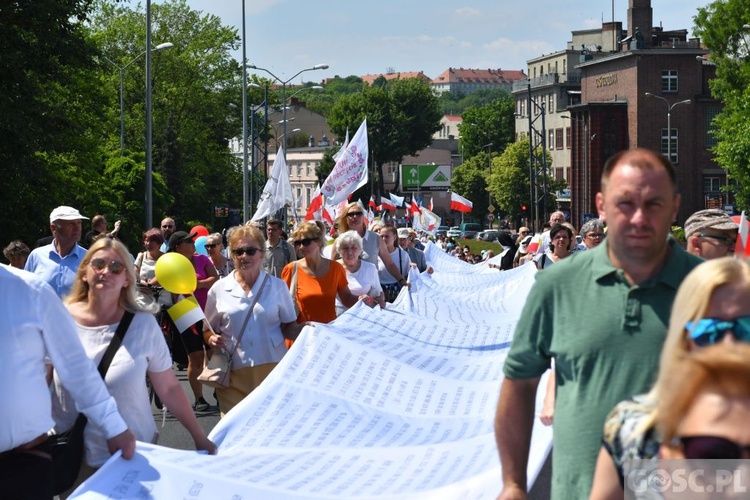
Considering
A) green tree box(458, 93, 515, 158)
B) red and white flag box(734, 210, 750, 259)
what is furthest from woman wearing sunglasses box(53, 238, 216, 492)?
green tree box(458, 93, 515, 158)

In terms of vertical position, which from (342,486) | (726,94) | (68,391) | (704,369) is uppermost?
(726,94)

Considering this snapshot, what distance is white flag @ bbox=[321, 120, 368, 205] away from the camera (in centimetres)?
2927

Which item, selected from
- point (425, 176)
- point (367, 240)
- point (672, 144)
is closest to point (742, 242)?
point (367, 240)

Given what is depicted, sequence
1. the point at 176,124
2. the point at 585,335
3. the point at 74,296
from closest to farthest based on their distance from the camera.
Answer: the point at 585,335 → the point at 74,296 → the point at 176,124

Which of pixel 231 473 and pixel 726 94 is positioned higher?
pixel 726 94

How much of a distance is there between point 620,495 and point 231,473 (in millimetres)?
2578

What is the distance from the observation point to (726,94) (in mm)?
59906

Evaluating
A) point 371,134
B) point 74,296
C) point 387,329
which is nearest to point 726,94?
point 387,329

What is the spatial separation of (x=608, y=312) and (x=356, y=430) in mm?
2907

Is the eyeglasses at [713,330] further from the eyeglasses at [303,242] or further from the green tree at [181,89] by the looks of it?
the green tree at [181,89]

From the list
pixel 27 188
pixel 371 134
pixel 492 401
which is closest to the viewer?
pixel 492 401

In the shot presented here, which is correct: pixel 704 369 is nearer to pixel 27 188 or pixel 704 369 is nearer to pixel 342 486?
pixel 342 486

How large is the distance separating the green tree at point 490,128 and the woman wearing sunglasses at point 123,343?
491 feet

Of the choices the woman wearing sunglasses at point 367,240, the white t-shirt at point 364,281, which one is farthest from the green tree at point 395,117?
the white t-shirt at point 364,281
